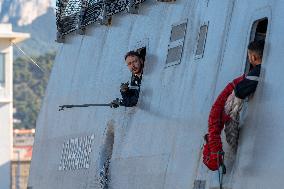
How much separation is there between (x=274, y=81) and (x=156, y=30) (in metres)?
4.53

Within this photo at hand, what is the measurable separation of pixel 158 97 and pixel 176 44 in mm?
690

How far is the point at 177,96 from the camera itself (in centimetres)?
1370

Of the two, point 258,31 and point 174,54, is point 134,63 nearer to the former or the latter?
point 174,54

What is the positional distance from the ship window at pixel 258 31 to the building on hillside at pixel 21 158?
169 feet

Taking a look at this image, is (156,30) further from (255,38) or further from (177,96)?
(255,38)

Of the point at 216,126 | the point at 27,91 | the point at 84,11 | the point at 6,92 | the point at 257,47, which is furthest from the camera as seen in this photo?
the point at 27,91

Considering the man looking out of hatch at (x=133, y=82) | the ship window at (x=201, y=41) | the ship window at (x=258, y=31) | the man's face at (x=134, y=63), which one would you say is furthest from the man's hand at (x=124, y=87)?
the ship window at (x=258, y=31)

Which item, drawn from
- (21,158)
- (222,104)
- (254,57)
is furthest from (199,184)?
(21,158)

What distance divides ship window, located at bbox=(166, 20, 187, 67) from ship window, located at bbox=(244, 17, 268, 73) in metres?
1.96

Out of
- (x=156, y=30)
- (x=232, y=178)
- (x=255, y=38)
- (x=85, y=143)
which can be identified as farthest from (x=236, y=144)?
(x=85, y=143)

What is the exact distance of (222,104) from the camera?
11.7m

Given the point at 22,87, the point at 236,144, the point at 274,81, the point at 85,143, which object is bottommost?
the point at 22,87

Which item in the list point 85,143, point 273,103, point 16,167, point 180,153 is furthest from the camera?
point 16,167

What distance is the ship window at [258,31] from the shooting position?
1188 centimetres
